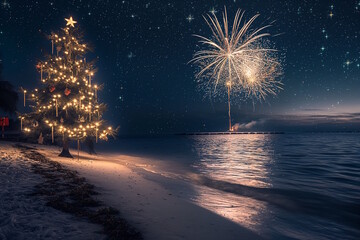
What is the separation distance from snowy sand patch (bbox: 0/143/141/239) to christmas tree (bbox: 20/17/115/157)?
29.5ft

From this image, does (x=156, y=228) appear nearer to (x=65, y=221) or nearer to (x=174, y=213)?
(x=174, y=213)

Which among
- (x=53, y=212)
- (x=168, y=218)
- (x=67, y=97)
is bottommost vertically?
(x=168, y=218)

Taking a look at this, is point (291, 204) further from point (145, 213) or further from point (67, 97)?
point (67, 97)

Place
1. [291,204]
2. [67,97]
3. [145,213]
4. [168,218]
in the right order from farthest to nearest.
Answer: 1. [67,97]
2. [291,204]
3. [145,213]
4. [168,218]

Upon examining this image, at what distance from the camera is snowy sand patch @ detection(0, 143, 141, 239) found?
16.6ft

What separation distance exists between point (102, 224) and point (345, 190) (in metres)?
17.7

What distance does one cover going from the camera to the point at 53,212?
616 centimetres

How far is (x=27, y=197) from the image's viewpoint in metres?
7.14

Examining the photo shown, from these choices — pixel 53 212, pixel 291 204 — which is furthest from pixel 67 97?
pixel 291 204

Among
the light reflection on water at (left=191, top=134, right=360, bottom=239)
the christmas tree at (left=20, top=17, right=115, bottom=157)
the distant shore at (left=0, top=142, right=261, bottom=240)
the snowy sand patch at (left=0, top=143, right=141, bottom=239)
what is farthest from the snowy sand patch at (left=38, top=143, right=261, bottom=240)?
the christmas tree at (left=20, top=17, right=115, bottom=157)

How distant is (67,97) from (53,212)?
13.5 m

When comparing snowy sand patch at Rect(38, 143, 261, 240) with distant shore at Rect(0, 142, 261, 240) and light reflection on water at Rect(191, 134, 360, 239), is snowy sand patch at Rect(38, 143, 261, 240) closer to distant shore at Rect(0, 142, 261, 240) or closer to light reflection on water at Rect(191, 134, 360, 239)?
distant shore at Rect(0, 142, 261, 240)

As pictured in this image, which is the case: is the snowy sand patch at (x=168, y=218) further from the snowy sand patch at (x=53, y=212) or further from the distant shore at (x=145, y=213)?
the snowy sand patch at (x=53, y=212)

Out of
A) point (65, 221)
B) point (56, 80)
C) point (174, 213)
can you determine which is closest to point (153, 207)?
point (174, 213)
